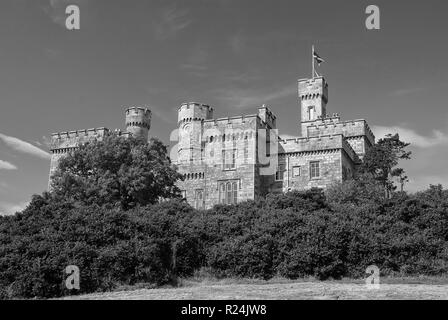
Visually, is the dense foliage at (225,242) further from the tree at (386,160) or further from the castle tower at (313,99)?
the castle tower at (313,99)

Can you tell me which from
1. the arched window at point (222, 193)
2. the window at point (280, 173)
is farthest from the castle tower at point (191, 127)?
the window at point (280, 173)

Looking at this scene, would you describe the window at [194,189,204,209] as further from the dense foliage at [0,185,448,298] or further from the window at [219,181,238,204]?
the dense foliage at [0,185,448,298]

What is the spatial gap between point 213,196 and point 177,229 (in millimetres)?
23848

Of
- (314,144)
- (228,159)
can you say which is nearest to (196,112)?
(228,159)

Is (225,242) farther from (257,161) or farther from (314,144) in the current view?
(314,144)

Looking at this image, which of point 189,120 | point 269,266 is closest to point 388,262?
point 269,266

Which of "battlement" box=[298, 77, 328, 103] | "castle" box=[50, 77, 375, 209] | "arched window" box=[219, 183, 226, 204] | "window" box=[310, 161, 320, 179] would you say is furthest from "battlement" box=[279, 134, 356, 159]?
"battlement" box=[298, 77, 328, 103]

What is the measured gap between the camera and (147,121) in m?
57.8

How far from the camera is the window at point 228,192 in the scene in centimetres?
4309

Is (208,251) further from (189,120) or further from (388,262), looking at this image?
(189,120)

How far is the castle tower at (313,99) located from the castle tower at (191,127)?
11252 mm

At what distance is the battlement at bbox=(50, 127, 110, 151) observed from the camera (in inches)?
2015

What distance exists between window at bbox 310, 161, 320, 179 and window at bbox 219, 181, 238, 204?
642 centimetres

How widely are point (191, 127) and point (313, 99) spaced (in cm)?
1447
